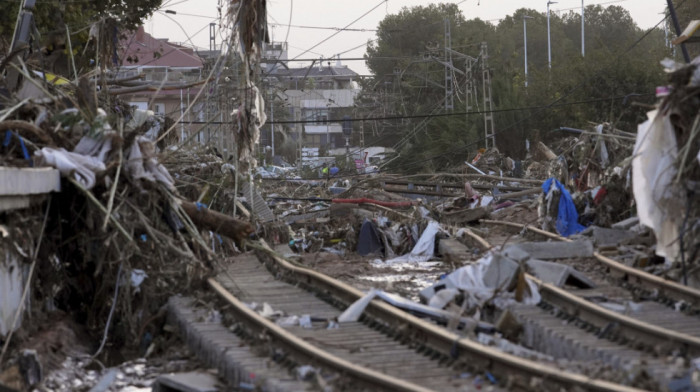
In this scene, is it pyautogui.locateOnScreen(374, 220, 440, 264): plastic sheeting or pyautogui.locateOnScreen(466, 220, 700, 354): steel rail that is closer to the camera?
pyautogui.locateOnScreen(466, 220, 700, 354): steel rail

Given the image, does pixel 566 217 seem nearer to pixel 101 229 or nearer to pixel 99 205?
pixel 101 229

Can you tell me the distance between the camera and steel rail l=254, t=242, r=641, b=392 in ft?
24.1

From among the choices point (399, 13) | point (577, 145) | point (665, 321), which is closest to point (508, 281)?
point (665, 321)

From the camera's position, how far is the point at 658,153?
1148 cm

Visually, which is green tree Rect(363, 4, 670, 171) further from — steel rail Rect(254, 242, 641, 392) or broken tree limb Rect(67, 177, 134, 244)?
broken tree limb Rect(67, 177, 134, 244)

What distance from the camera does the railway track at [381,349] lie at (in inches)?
302

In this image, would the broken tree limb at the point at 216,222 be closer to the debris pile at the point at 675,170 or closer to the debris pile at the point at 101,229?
the debris pile at the point at 101,229

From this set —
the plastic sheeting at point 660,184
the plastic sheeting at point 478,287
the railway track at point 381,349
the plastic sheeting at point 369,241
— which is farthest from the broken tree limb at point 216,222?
the plastic sheeting at point 369,241

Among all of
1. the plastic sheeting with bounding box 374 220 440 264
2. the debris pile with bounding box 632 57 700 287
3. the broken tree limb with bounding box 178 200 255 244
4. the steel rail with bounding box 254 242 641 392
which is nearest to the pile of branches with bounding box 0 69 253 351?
the broken tree limb with bounding box 178 200 255 244

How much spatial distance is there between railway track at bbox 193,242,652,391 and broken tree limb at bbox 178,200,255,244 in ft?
2.94

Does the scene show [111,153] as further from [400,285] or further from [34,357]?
[400,285]

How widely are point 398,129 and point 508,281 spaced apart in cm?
6936

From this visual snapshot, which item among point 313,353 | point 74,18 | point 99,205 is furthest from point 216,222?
point 74,18

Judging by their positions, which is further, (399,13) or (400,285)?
(399,13)
